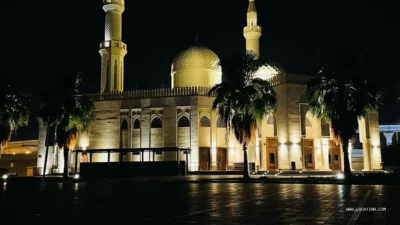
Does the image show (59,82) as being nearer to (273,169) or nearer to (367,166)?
(273,169)

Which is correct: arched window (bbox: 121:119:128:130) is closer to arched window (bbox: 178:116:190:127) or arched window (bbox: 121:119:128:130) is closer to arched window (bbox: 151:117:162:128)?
arched window (bbox: 151:117:162:128)

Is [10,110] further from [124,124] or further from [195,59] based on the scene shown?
[195,59]

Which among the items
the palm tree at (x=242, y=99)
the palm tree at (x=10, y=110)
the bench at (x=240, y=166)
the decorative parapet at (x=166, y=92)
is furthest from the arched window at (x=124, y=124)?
the palm tree at (x=242, y=99)

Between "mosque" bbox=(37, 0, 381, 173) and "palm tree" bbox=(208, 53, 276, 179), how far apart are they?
856 centimetres

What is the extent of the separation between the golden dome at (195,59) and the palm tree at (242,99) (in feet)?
52.0

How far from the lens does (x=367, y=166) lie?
1419 inches

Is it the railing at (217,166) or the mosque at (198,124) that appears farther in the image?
the railing at (217,166)

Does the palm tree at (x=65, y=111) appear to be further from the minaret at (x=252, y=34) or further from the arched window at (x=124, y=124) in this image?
the minaret at (x=252, y=34)

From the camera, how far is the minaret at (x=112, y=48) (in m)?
40.4

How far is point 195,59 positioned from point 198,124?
24.2 feet

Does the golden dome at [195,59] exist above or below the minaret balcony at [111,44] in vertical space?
below

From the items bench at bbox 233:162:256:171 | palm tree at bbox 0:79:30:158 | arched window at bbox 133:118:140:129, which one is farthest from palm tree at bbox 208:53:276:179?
palm tree at bbox 0:79:30:158

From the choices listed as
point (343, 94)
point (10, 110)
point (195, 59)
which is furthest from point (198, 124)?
point (343, 94)

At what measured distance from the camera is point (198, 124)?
3719 centimetres
